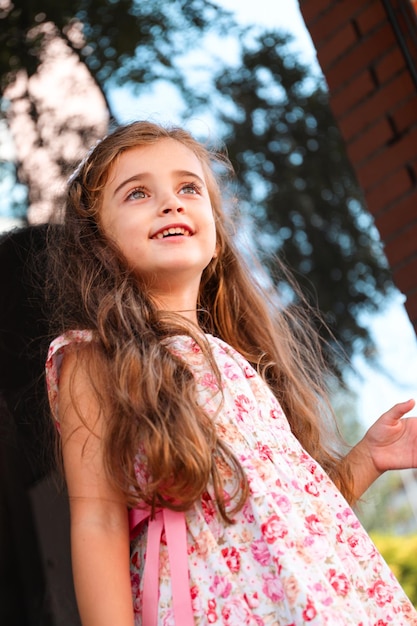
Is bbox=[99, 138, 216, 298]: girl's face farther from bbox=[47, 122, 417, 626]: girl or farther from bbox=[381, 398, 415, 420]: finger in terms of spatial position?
bbox=[381, 398, 415, 420]: finger

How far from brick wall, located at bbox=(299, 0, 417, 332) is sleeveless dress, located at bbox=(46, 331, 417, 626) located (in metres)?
1.03

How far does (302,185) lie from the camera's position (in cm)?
372

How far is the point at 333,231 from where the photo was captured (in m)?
3.83

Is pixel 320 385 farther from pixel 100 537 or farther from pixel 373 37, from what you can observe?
pixel 373 37

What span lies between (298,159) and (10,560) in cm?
217

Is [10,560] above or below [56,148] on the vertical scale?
below

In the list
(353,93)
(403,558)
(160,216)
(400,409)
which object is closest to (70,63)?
(353,93)

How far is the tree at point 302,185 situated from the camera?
322 centimetres

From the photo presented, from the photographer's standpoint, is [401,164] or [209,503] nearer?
[209,503]

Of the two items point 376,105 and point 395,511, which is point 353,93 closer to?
point 376,105

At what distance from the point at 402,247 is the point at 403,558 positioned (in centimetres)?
918

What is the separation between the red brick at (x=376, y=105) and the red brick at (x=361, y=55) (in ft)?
0.31

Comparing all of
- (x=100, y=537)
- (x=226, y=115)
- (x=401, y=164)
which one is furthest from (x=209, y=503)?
(x=226, y=115)

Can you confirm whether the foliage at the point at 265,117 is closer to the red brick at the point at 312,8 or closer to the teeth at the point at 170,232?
the red brick at the point at 312,8
